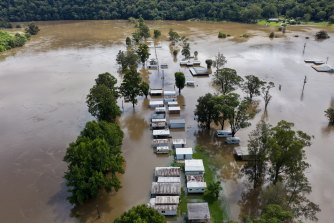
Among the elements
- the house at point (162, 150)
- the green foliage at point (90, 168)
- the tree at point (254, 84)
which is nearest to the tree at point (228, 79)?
the tree at point (254, 84)

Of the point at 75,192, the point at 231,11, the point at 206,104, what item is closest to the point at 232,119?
the point at 206,104

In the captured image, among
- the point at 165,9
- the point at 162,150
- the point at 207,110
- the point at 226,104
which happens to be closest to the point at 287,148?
the point at 226,104

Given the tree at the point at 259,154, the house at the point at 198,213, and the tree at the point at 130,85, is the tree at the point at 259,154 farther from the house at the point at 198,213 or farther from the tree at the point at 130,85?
the tree at the point at 130,85

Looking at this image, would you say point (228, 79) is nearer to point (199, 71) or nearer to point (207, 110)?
point (207, 110)

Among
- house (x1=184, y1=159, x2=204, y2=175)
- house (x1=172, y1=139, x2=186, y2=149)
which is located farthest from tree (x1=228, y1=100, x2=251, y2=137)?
house (x1=184, y1=159, x2=204, y2=175)

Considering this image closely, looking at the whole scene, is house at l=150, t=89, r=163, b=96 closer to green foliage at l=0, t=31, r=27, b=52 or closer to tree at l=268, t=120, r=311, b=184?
tree at l=268, t=120, r=311, b=184

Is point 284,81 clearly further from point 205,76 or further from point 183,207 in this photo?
point 183,207
